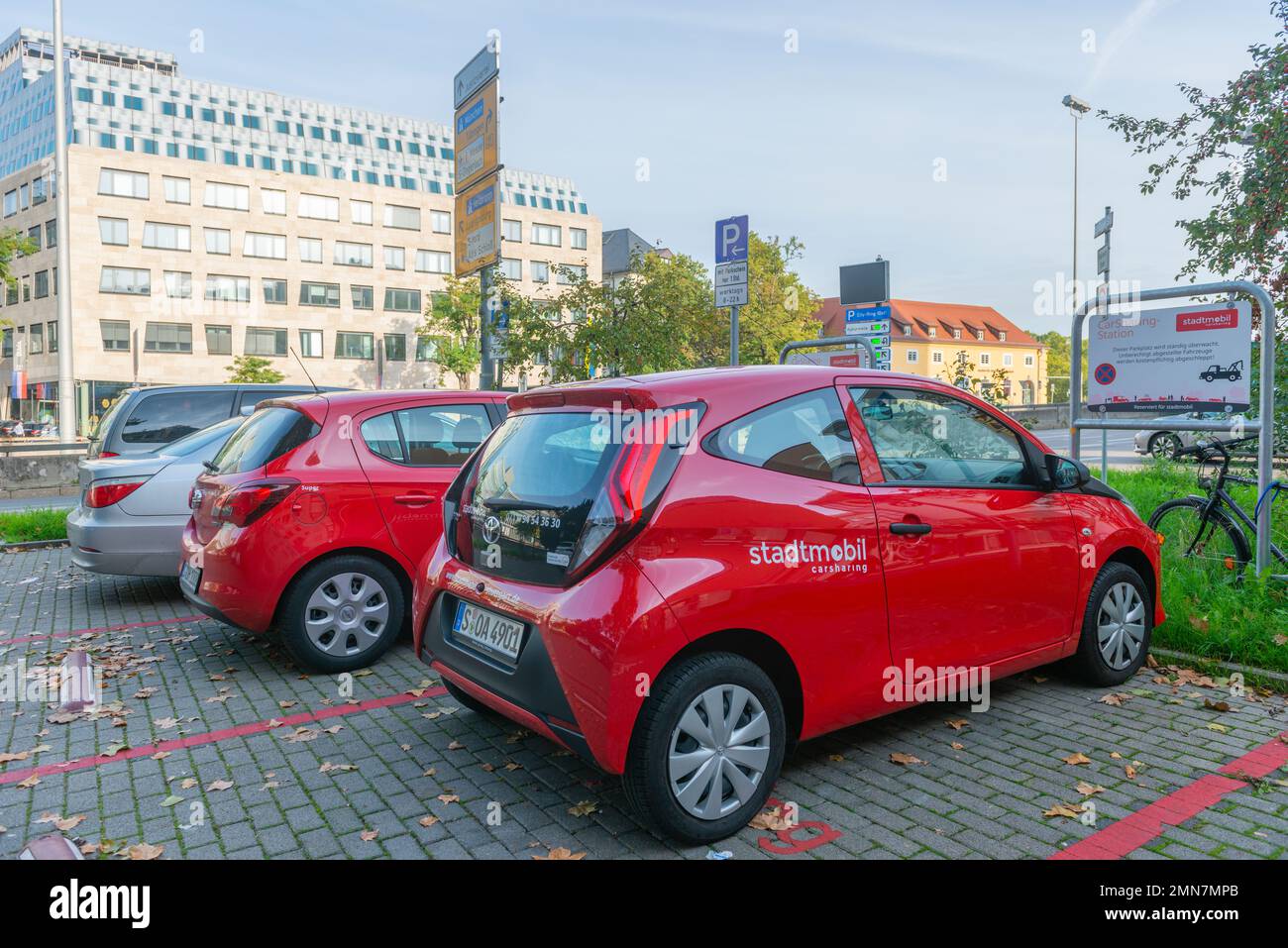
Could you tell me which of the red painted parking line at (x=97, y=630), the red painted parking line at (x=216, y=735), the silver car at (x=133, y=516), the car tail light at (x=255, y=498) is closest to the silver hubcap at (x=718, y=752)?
the red painted parking line at (x=216, y=735)

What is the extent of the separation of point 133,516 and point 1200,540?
8.10 meters

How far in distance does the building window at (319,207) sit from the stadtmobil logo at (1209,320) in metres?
69.1

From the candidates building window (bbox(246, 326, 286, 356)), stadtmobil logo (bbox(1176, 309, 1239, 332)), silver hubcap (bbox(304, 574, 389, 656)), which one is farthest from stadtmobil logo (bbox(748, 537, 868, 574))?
building window (bbox(246, 326, 286, 356))

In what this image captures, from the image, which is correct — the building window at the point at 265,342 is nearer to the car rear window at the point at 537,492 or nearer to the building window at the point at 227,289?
the building window at the point at 227,289

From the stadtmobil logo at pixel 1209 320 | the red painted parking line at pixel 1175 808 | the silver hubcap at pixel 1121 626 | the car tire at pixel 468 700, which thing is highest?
the stadtmobil logo at pixel 1209 320

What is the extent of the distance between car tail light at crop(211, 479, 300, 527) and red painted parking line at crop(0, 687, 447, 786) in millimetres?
1224

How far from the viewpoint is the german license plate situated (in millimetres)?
3697

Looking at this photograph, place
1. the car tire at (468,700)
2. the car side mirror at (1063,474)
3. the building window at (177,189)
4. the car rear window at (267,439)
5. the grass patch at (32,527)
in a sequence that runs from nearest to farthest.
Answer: the car tire at (468,700), the car side mirror at (1063,474), the car rear window at (267,439), the grass patch at (32,527), the building window at (177,189)

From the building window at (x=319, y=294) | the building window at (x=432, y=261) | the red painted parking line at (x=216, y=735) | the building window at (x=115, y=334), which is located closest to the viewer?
the red painted parking line at (x=216, y=735)

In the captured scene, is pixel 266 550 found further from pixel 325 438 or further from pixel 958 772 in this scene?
pixel 958 772

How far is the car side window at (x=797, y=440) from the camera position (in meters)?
3.71

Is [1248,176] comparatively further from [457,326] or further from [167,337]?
[167,337]

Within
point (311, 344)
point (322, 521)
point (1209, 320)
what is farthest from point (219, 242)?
point (1209, 320)
